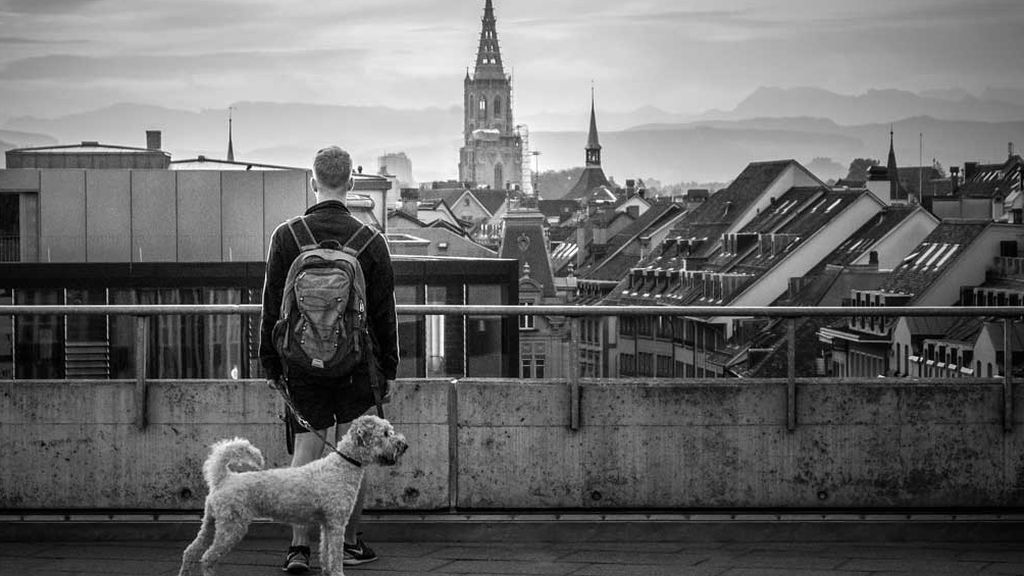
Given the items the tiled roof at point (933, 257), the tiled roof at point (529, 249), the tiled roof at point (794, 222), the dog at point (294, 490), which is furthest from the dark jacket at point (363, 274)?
the tiled roof at point (529, 249)

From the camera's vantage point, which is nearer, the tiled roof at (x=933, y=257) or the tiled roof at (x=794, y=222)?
the tiled roof at (x=933, y=257)

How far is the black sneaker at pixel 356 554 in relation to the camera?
398 inches

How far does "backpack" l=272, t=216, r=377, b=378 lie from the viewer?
9.16 meters

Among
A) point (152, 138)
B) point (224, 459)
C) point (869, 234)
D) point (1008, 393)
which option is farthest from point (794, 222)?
point (224, 459)

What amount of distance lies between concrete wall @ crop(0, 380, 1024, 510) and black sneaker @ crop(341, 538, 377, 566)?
117 centimetres

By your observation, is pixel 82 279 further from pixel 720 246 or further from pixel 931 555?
pixel 720 246

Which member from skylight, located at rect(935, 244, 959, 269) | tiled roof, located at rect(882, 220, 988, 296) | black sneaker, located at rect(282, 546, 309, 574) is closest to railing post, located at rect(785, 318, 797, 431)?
black sneaker, located at rect(282, 546, 309, 574)

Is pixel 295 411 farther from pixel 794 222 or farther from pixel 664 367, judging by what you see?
pixel 794 222

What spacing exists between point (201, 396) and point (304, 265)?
250 cm

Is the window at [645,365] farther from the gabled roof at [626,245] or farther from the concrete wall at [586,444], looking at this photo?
the gabled roof at [626,245]

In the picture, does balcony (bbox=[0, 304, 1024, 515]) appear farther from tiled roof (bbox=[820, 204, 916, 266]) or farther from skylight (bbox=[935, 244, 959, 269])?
tiled roof (bbox=[820, 204, 916, 266])

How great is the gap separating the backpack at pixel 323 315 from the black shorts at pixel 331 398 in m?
0.14

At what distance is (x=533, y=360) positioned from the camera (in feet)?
39.2

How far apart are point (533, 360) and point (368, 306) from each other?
2.63m
